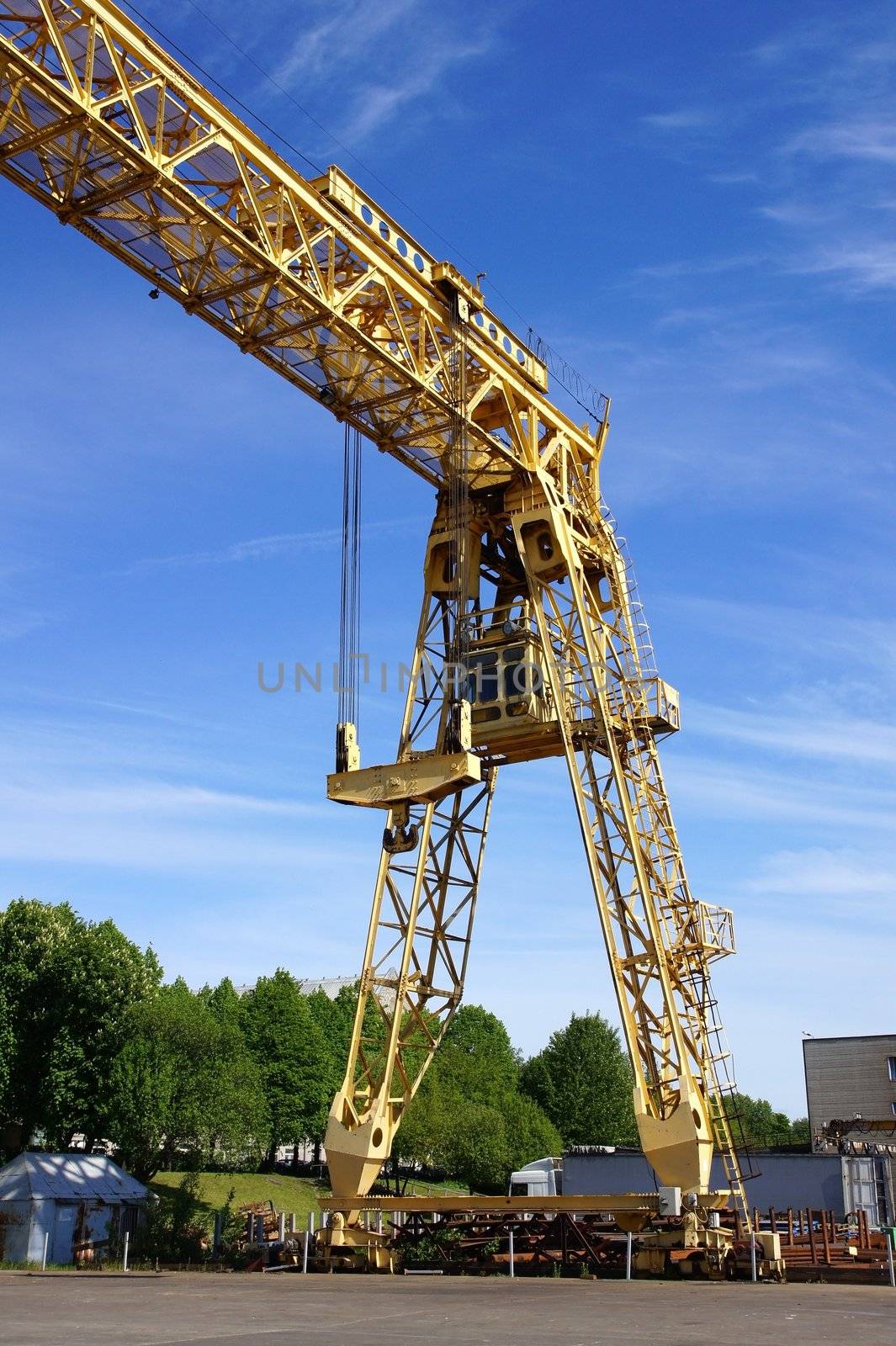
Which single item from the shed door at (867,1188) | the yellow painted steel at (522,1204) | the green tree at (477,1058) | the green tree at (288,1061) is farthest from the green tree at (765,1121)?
the yellow painted steel at (522,1204)

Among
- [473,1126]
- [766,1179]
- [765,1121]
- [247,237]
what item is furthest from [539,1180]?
[765,1121]

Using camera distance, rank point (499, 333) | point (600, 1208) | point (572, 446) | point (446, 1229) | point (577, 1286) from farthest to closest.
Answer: point (572, 446)
point (499, 333)
point (446, 1229)
point (600, 1208)
point (577, 1286)

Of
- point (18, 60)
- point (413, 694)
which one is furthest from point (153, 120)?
point (413, 694)

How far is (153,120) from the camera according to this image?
17312 mm

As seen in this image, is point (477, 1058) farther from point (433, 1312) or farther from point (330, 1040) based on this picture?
point (433, 1312)

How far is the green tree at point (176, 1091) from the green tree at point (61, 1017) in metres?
0.62

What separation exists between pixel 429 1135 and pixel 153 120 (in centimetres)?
4557

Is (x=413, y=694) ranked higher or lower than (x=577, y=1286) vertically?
higher

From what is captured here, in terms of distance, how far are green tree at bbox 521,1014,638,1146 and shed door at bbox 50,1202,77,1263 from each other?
138 feet

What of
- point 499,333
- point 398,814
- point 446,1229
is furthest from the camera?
point 499,333

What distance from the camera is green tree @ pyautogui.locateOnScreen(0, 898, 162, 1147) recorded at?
35.8 meters

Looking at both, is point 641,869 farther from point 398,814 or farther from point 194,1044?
point 194,1044

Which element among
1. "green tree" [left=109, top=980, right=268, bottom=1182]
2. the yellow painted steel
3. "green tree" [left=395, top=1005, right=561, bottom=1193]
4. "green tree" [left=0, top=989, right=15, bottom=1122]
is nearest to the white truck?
"green tree" [left=109, top=980, right=268, bottom=1182]

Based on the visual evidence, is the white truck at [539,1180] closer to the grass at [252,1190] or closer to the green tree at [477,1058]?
the grass at [252,1190]
